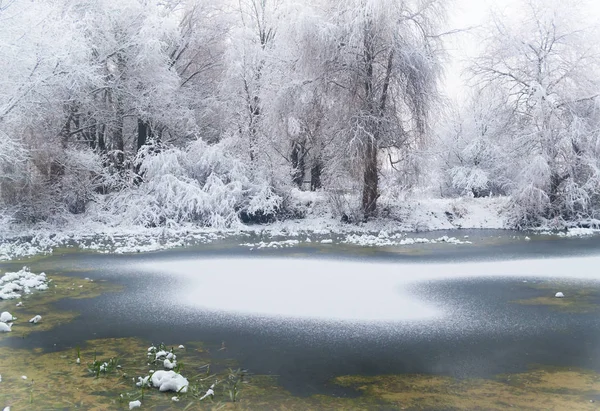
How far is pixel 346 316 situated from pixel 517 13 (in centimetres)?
1865

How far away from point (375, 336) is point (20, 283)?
21.6 feet

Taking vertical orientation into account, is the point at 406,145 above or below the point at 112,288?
above

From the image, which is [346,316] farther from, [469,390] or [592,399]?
[592,399]

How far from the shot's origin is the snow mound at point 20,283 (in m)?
8.89

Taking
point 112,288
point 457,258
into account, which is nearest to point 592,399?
point 112,288

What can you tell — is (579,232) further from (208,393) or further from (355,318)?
(208,393)

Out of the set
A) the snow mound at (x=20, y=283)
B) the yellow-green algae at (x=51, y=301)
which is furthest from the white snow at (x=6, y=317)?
the snow mound at (x=20, y=283)

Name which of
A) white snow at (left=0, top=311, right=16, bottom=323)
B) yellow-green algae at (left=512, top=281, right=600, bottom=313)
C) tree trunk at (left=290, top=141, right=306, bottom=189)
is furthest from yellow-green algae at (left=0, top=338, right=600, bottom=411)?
tree trunk at (left=290, top=141, right=306, bottom=189)

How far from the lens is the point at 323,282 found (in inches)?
390

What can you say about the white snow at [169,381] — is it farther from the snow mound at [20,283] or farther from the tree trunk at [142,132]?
the tree trunk at [142,132]

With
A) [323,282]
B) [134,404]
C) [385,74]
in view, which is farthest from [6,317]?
[385,74]

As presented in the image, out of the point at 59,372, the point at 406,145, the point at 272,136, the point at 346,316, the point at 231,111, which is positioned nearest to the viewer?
the point at 59,372

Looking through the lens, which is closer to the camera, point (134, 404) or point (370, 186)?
point (134, 404)

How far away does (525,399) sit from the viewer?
4660 millimetres
